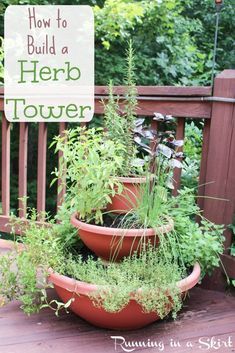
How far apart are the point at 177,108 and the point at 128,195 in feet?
1.94

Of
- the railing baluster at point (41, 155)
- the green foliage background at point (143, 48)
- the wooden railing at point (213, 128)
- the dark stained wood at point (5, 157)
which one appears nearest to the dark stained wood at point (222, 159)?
the wooden railing at point (213, 128)

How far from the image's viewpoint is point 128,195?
1.58 m

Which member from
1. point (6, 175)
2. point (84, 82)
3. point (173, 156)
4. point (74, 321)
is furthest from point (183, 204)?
point (84, 82)

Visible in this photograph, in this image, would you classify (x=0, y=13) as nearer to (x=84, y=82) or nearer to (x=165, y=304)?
(x=84, y=82)

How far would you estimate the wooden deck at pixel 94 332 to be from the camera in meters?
1.39

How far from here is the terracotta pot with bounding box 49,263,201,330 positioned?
1.40m

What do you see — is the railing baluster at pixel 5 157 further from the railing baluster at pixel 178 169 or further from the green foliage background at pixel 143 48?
the green foliage background at pixel 143 48

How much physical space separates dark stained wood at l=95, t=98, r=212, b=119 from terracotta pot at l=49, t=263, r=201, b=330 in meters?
0.78

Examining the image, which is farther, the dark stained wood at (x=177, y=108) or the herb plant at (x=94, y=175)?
the dark stained wood at (x=177, y=108)

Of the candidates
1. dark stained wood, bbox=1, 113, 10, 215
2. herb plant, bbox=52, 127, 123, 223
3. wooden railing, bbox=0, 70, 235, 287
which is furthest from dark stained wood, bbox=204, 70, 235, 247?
dark stained wood, bbox=1, 113, 10, 215

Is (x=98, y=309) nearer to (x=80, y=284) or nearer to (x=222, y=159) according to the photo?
(x=80, y=284)

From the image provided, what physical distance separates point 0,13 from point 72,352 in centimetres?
402

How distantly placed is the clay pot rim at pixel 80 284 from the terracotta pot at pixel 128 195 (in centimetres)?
34

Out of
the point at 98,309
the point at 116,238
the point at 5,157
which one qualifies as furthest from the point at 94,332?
the point at 5,157
